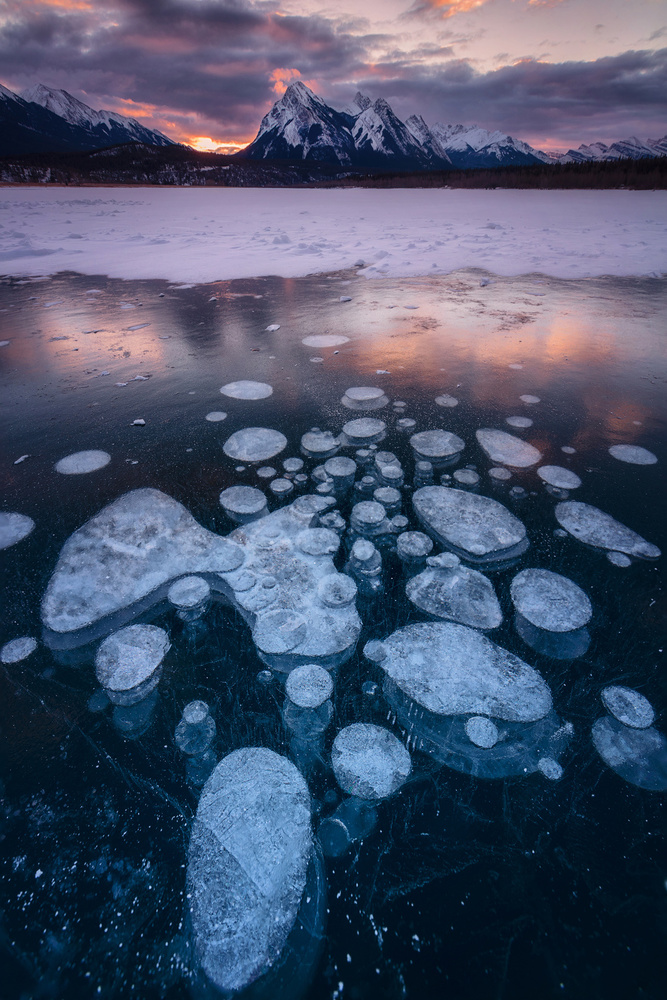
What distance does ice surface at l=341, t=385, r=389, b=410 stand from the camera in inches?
102

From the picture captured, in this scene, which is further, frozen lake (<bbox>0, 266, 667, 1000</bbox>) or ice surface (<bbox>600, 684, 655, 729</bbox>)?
ice surface (<bbox>600, 684, 655, 729</bbox>)

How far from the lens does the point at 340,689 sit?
1211 mm

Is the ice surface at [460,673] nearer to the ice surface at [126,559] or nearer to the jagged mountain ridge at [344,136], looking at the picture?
the ice surface at [126,559]

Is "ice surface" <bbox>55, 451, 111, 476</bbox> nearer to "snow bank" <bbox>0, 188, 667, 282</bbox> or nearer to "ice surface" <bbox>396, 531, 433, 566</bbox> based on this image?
"ice surface" <bbox>396, 531, 433, 566</bbox>

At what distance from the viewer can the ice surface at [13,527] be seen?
1.68 meters

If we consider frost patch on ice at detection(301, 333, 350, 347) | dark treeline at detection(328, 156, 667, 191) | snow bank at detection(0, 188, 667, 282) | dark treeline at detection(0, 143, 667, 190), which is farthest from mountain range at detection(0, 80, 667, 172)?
frost patch on ice at detection(301, 333, 350, 347)

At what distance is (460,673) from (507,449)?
1.38 meters

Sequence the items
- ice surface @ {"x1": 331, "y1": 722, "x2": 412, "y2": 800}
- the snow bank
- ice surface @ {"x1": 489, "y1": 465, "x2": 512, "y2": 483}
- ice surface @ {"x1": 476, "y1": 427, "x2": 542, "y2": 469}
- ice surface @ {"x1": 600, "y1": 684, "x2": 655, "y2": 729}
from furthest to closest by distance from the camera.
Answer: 1. the snow bank
2. ice surface @ {"x1": 476, "y1": 427, "x2": 542, "y2": 469}
3. ice surface @ {"x1": 489, "y1": 465, "x2": 512, "y2": 483}
4. ice surface @ {"x1": 600, "y1": 684, "x2": 655, "y2": 729}
5. ice surface @ {"x1": 331, "y1": 722, "x2": 412, "y2": 800}

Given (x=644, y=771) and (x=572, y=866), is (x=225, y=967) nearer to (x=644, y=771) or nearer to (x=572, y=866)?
(x=572, y=866)

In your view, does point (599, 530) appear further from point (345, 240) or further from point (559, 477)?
point (345, 240)

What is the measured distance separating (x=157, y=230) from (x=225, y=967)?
48.2ft

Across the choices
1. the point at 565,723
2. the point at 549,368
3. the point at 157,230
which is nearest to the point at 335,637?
the point at 565,723

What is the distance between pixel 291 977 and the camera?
78 centimetres

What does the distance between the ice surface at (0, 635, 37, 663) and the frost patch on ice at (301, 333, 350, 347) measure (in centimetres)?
293
